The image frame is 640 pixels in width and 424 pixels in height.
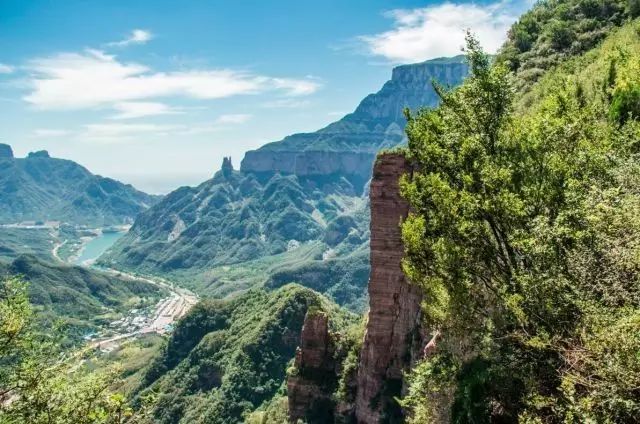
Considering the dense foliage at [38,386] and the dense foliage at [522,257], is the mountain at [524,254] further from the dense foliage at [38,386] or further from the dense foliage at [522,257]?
the dense foliage at [38,386]

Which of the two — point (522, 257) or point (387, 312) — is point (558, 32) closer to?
point (387, 312)

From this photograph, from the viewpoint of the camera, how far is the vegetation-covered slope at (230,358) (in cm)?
7569

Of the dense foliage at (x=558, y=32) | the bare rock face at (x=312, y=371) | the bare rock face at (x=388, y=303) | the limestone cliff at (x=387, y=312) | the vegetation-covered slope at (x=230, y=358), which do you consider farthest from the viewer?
the vegetation-covered slope at (x=230, y=358)

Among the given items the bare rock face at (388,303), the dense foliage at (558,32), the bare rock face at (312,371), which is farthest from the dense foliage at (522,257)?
the dense foliage at (558,32)

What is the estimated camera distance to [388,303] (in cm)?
3988

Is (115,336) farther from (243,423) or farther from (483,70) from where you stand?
(483,70)

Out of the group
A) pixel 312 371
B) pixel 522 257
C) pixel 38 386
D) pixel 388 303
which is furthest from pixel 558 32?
pixel 38 386

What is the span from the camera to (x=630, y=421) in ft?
29.9

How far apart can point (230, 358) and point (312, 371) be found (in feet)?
128

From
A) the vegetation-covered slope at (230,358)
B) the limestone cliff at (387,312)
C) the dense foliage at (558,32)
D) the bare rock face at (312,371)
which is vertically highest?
the dense foliage at (558,32)

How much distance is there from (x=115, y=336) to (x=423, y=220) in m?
203

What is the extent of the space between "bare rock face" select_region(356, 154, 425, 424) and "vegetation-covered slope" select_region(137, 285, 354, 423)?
34985mm

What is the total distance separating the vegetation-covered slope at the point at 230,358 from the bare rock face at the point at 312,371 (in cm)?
2467

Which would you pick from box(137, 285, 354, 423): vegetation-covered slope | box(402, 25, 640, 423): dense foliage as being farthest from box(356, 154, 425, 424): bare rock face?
box(137, 285, 354, 423): vegetation-covered slope
